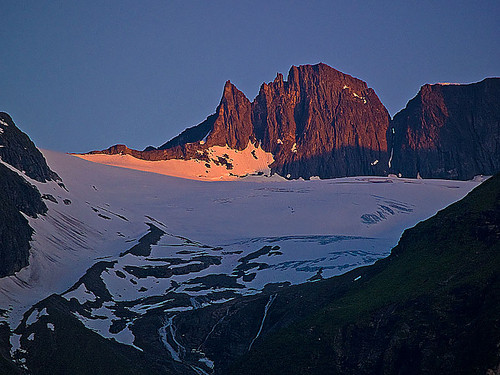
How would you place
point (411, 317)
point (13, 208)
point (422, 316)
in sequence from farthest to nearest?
1. point (13, 208)
2. point (411, 317)
3. point (422, 316)

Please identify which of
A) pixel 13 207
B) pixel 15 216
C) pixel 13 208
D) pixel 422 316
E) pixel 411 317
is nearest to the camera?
pixel 422 316

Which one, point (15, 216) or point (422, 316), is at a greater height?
point (15, 216)

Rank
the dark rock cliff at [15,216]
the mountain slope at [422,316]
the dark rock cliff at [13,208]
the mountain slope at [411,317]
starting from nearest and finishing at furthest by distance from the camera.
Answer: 1. the mountain slope at [422,316]
2. the mountain slope at [411,317]
3. the dark rock cliff at [15,216]
4. the dark rock cliff at [13,208]

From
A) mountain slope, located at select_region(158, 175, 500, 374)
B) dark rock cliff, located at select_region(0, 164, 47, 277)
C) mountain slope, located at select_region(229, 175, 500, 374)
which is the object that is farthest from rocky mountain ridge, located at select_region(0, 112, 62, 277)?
mountain slope, located at select_region(229, 175, 500, 374)

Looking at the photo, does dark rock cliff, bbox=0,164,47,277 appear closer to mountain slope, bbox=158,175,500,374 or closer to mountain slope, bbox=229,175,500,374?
mountain slope, bbox=158,175,500,374

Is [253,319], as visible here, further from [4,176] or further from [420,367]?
[4,176]

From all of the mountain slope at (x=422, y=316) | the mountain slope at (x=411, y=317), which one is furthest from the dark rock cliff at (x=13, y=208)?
the mountain slope at (x=422, y=316)

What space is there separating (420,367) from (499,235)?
951 inches

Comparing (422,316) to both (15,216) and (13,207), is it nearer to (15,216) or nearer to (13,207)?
(15,216)

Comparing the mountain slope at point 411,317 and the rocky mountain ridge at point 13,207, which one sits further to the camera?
the rocky mountain ridge at point 13,207

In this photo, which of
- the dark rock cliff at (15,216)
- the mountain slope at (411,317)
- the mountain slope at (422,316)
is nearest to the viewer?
the mountain slope at (422,316)

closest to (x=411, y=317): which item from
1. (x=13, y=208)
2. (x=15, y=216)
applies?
(x=15, y=216)

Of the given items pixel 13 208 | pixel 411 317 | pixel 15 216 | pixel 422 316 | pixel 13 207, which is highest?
pixel 13 207

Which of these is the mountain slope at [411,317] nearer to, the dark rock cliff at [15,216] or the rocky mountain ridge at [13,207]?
the dark rock cliff at [15,216]
